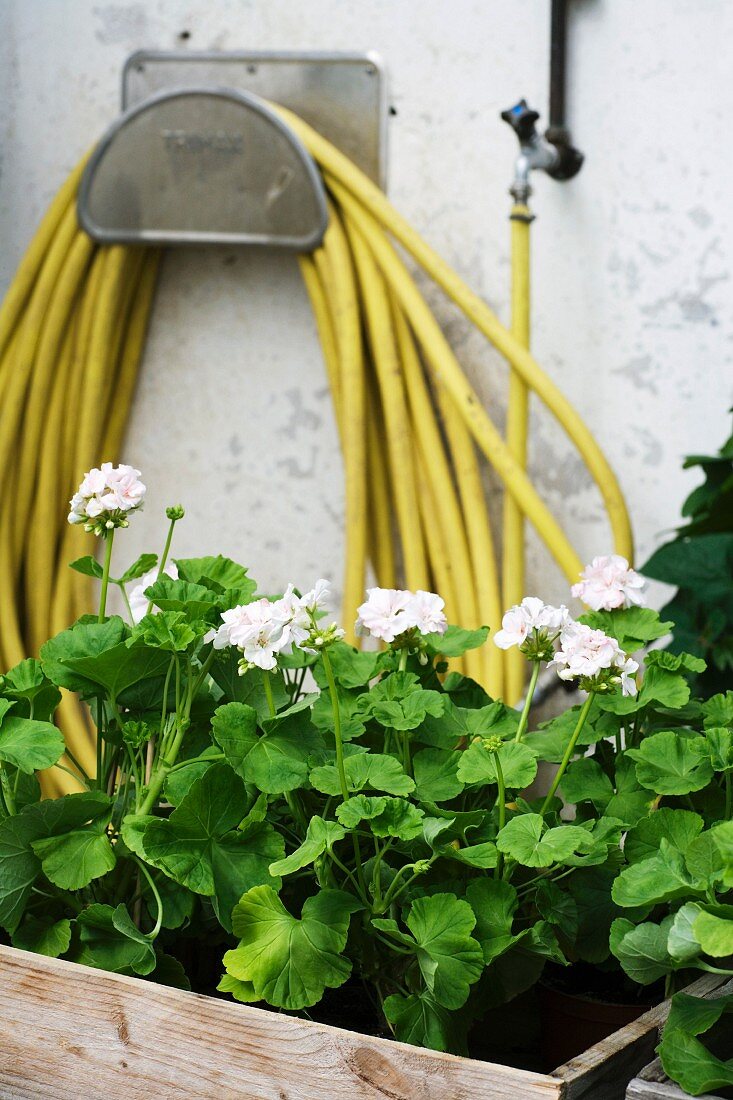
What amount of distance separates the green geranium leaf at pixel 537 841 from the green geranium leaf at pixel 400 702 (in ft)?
0.27

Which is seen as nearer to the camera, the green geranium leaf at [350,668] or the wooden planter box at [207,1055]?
the wooden planter box at [207,1055]

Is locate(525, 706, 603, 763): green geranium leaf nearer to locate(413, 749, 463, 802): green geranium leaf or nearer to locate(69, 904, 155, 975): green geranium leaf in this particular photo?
locate(413, 749, 463, 802): green geranium leaf

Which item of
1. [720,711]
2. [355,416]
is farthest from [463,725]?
[355,416]

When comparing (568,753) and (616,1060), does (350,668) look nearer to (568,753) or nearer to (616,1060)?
(568,753)

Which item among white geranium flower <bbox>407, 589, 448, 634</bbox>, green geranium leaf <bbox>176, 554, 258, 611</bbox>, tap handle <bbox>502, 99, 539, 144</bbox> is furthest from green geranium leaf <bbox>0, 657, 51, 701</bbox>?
tap handle <bbox>502, 99, 539, 144</bbox>

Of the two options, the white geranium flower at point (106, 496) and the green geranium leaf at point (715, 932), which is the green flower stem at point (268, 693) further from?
the green geranium leaf at point (715, 932)

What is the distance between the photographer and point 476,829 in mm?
616

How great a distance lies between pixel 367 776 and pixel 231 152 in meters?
1.34

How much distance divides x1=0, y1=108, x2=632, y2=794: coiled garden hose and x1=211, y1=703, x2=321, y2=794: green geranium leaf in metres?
0.89

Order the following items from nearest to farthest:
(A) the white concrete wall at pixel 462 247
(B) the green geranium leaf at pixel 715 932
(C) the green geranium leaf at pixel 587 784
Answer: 1. (B) the green geranium leaf at pixel 715 932
2. (C) the green geranium leaf at pixel 587 784
3. (A) the white concrete wall at pixel 462 247

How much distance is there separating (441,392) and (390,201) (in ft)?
1.09

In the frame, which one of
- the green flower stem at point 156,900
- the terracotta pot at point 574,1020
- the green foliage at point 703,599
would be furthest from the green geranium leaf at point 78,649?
the green foliage at point 703,599

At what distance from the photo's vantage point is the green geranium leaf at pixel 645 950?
1.71ft

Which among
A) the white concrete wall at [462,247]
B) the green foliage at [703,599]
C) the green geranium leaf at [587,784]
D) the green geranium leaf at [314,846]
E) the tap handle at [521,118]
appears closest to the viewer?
the green geranium leaf at [314,846]
